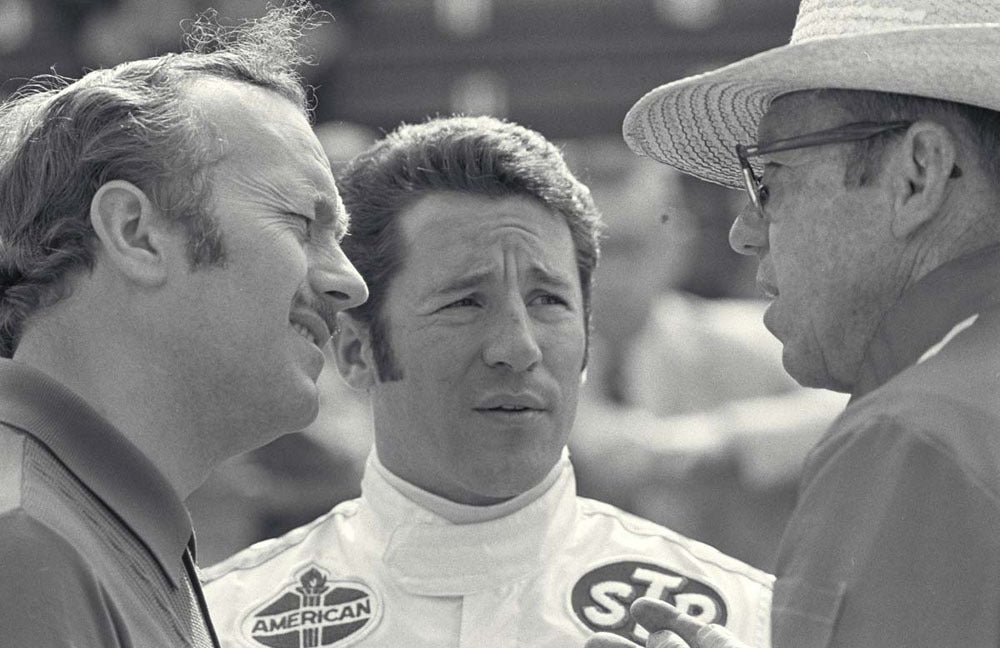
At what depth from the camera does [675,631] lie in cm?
284

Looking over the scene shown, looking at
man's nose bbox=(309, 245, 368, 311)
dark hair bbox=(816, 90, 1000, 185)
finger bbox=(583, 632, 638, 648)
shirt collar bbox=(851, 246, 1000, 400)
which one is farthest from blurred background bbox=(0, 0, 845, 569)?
shirt collar bbox=(851, 246, 1000, 400)

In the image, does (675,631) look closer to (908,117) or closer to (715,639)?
(715,639)

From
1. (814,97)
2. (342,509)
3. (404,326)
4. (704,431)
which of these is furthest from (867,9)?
(704,431)

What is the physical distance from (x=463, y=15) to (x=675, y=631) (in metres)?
5.61

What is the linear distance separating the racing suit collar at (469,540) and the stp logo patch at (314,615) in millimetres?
102

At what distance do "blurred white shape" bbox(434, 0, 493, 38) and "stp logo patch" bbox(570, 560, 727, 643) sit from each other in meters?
4.67

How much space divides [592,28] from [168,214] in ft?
17.3

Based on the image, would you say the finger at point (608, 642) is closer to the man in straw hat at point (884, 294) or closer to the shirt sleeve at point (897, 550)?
the man in straw hat at point (884, 294)

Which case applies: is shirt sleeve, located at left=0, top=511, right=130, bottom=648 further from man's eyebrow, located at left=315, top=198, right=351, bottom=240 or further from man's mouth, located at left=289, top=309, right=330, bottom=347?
man's eyebrow, located at left=315, top=198, right=351, bottom=240

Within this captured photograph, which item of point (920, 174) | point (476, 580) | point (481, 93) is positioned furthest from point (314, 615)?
point (481, 93)

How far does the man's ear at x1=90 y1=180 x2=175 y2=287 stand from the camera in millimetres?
2891

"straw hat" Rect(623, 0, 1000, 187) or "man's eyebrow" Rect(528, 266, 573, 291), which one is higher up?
"straw hat" Rect(623, 0, 1000, 187)

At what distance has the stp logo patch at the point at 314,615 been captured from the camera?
3.67 m

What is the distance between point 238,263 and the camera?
2.99 meters
